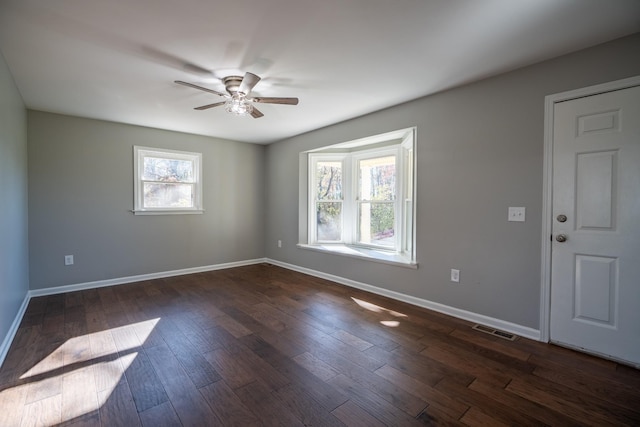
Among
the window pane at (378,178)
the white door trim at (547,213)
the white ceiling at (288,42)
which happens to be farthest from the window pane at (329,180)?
Answer: the white door trim at (547,213)

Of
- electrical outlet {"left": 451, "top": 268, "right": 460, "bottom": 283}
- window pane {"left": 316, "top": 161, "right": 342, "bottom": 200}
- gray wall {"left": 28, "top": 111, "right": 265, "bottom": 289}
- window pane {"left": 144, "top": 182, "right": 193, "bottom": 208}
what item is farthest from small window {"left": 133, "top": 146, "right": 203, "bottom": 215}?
electrical outlet {"left": 451, "top": 268, "right": 460, "bottom": 283}

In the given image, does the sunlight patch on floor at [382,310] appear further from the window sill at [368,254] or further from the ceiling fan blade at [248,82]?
the ceiling fan blade at [248,82]

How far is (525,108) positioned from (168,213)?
4790 mm

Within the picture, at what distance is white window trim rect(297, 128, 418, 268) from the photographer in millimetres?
3455

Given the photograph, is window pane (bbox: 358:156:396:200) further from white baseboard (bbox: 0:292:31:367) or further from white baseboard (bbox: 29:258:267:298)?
white baseboard (bbox: 0:292:31:367)

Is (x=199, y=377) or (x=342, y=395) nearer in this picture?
(x=342, y=395)

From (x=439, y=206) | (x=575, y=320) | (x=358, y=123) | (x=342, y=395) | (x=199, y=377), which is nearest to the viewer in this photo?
(x=342, y=395)

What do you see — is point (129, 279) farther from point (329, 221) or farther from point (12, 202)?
point (329, 221)

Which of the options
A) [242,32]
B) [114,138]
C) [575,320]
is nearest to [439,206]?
[575,320]

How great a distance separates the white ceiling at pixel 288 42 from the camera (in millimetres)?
1774

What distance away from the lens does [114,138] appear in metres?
4.12

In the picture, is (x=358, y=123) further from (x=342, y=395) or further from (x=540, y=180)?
(x=342, y=395)

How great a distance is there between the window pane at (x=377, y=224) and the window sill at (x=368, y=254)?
166 mm

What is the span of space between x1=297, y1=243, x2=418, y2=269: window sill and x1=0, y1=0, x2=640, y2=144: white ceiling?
1.91m
